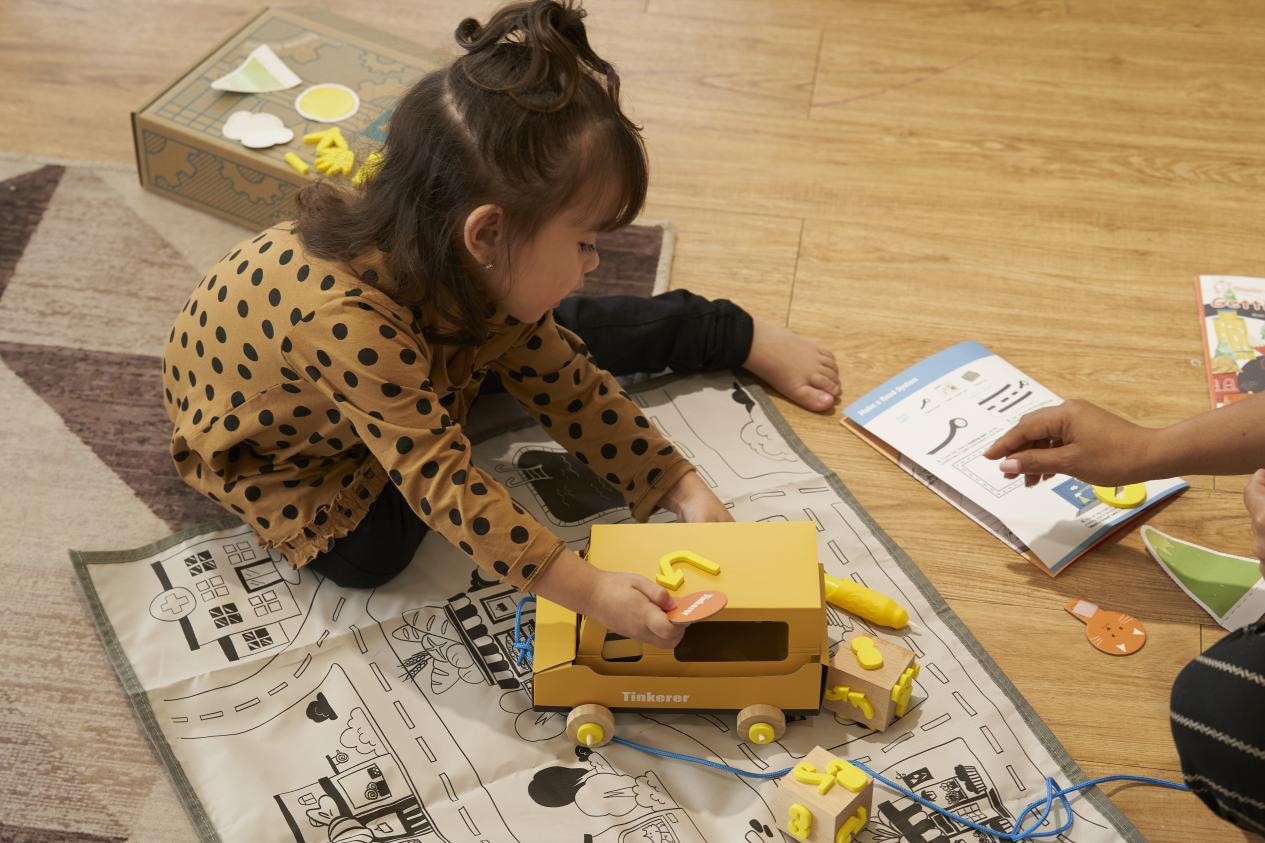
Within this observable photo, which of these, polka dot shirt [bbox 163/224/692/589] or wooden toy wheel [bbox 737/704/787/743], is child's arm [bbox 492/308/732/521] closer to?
polka dot shirt [bbox 163/224/692/589]

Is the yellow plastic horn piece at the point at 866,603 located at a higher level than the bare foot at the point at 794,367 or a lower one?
lower

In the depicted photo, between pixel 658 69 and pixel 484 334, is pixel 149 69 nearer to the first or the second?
pixel 658 69

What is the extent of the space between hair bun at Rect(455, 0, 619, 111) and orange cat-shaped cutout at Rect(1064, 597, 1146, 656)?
2.01 feet

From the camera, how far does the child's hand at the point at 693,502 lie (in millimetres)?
1110

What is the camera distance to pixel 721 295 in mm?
1398

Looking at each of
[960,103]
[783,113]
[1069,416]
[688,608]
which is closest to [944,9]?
[960,103]

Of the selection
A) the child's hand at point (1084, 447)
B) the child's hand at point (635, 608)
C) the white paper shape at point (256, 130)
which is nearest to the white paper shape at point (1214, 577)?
the child's hand at point (1084, 447)

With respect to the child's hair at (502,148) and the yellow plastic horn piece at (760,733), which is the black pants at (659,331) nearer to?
the child's hair at (502,148)

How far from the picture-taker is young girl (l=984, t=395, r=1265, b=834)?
87 centimetres

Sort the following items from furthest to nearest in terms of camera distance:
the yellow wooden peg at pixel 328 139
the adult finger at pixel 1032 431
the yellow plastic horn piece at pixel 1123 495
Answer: the yellow wooden peg at pixel 328 139, the yellow plastic horn piece at pixel 1123 495, the adult finger at pixel 1032 431

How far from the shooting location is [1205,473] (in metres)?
1.04

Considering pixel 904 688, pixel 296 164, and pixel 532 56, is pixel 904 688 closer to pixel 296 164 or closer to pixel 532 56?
pixel 532 56

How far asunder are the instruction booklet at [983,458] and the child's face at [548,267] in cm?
42

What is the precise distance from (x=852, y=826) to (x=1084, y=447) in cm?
36
